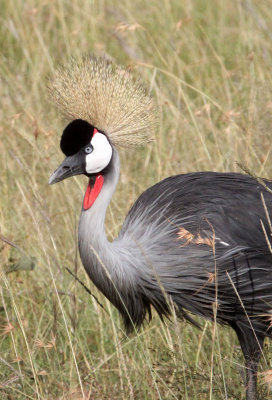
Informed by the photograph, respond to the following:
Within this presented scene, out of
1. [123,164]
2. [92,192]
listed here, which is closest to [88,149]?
[92,192]

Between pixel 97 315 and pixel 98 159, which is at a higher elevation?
pixel 98 159

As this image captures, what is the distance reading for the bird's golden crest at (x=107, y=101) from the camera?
8.39 feet

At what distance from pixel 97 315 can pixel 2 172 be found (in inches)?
38.9

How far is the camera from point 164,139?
357cm

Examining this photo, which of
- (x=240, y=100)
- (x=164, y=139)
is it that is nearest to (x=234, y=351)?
(x=164, y=139)

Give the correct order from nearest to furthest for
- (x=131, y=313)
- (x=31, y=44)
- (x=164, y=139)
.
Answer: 1. (x=131, y=313)
2. (x=164, y=139)
3. (x=31, y=44)

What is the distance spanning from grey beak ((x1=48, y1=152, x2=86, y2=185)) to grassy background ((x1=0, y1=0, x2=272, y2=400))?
14 centimetres

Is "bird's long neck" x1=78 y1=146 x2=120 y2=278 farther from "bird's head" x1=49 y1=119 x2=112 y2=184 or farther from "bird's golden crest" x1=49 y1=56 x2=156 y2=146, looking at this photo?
"bird's golden crest" x1=49 y1=56 x2=156 y2=146

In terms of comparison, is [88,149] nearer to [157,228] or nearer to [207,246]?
[157,228]

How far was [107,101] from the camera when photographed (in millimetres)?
2547

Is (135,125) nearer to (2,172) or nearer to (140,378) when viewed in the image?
(140,378)

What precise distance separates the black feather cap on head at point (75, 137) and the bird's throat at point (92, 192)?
104 millimetres

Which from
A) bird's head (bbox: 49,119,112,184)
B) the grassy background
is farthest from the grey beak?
the grassy background

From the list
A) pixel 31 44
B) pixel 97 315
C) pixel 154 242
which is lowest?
pixel 97 315
